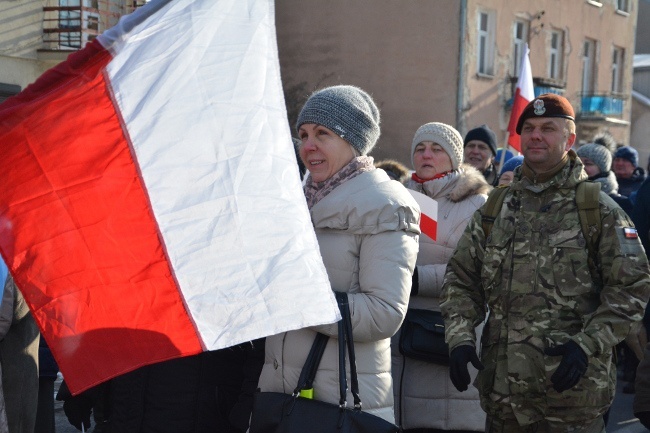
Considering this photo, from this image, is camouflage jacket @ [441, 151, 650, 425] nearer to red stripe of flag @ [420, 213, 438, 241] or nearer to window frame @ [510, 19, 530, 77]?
red stripe of flag @ [420, 213, 438, 241]

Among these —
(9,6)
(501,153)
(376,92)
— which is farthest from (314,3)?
(501,153)

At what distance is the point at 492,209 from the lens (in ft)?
13.3

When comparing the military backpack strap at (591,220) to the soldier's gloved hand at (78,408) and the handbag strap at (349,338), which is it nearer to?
the handbag strap at (349,338)

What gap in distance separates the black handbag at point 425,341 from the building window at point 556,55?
25.4 m

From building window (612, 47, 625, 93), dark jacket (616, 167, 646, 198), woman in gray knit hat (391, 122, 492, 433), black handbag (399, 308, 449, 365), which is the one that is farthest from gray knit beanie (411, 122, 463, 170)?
building window (612, 47, 625, 93)

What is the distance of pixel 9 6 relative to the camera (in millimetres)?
19312

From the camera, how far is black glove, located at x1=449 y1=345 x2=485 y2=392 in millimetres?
3850

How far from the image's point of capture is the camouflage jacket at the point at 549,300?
375cm

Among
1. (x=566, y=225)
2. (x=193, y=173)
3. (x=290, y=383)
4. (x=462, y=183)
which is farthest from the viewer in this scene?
(x=462, y=183)

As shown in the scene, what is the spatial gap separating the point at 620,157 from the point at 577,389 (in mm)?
7064

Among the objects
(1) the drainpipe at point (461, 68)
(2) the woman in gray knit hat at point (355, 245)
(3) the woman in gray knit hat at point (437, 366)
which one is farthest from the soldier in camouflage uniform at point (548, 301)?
(1) the drainpipe at point (461, 68)

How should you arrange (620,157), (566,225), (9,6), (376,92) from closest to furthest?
(566,225) → (620,157) → (9,6) → (376,92)

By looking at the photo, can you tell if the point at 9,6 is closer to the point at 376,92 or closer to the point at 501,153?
the point at 376,92

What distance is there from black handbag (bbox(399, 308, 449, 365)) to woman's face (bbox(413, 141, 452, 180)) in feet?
3.01
